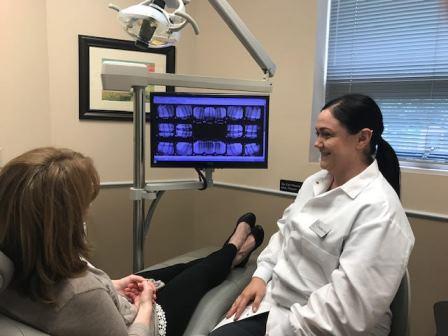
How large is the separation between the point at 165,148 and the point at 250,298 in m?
0.83

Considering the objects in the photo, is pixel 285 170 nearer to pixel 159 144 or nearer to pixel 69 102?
pixel 159 144

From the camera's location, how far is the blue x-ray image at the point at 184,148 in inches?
77.2

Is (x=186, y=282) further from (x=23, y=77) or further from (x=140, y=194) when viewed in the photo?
(x=23, y=77)

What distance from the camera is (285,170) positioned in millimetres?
2396

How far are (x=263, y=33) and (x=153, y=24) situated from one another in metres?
1.10

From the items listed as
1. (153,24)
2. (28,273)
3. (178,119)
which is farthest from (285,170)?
(28,273)

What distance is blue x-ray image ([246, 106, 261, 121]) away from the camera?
1.98 m

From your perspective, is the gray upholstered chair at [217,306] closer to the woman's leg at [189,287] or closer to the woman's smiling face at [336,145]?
the woman's leg at [189,287]

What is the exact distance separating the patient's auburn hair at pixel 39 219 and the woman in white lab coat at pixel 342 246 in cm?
67

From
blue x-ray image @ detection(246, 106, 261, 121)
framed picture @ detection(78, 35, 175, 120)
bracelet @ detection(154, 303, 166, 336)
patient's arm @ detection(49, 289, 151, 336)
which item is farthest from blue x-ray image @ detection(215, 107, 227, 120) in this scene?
patient's arm @ detection(49, 289, 151, 336)

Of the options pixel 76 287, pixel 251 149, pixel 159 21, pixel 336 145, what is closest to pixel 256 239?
pixel 251 149

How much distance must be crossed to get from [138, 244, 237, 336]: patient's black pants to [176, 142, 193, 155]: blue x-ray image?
0.49 meters

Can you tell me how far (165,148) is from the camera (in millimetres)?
1948

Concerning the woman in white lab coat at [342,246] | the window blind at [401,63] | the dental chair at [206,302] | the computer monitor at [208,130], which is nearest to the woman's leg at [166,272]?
the dental chair at [206,302]
